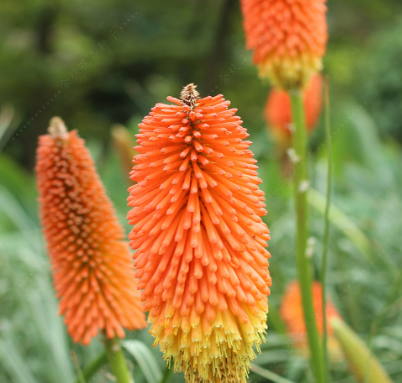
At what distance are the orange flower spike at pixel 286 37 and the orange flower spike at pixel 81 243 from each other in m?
1.07

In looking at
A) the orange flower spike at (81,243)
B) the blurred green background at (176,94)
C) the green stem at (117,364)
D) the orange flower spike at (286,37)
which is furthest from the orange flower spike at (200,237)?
the orange flower spike at (286,37)

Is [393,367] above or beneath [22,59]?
beneath

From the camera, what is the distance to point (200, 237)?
119cm

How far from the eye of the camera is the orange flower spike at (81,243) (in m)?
1.75

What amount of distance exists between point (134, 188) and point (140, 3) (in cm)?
1085

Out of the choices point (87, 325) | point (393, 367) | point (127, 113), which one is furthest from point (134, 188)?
point (127, 113)

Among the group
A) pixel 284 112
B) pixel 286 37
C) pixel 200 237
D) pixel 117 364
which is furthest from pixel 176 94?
pixel 200 237

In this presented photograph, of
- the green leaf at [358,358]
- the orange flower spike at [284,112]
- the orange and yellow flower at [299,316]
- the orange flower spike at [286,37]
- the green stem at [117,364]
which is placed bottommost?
the green stem at [117,364]

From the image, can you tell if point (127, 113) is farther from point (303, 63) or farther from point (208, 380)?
point (208, 380)

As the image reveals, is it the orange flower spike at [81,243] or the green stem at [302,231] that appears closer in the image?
the orange flower spike at [81,243]

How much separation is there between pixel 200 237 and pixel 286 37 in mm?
1434

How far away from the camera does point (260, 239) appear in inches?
50.2

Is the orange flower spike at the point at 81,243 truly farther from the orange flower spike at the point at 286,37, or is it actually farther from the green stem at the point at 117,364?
the orange flower spike at the point at 286,37

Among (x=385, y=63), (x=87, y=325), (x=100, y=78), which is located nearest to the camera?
(x=87, y=325)
